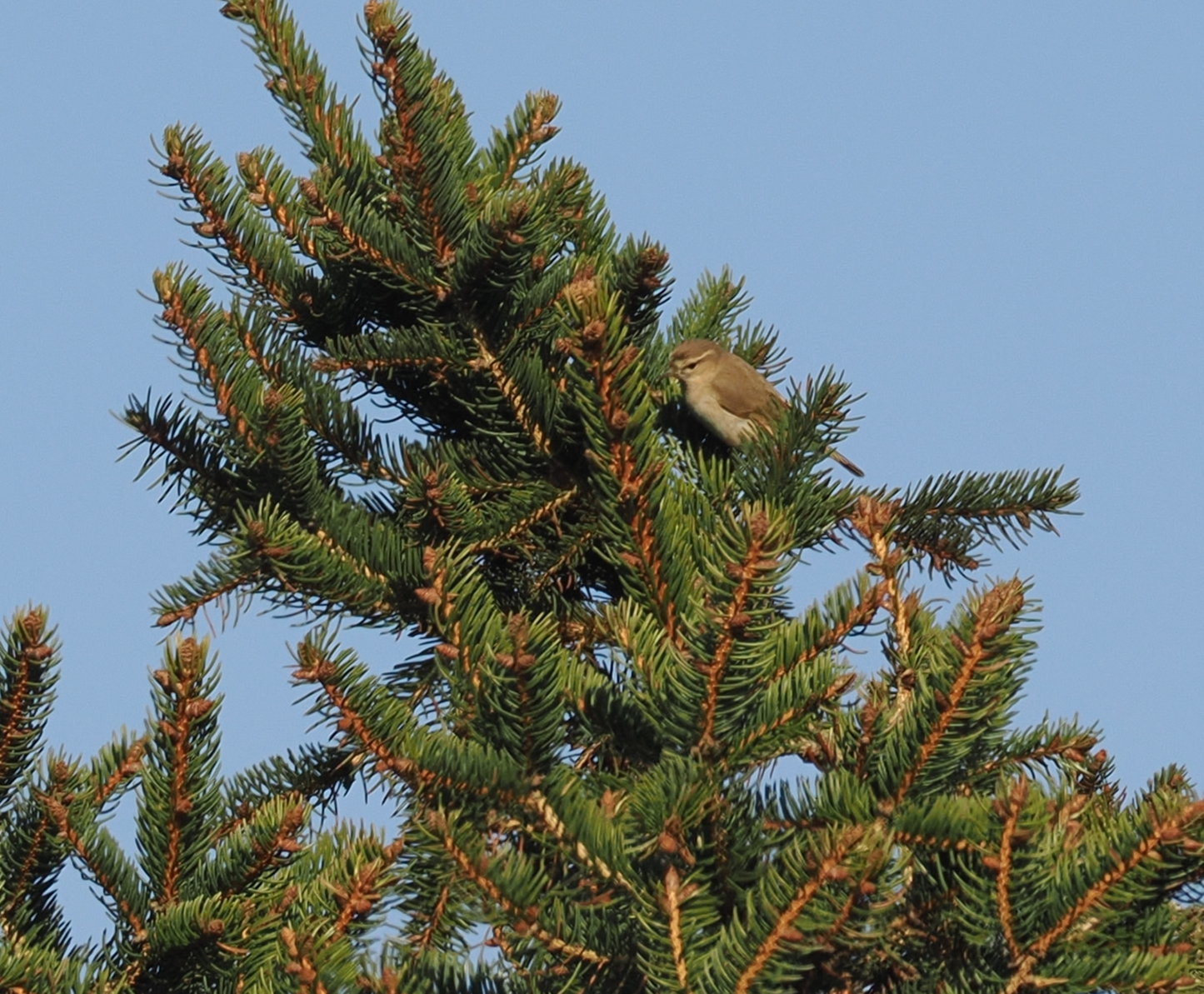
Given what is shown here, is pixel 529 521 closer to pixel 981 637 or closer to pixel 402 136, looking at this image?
pixel 402 136

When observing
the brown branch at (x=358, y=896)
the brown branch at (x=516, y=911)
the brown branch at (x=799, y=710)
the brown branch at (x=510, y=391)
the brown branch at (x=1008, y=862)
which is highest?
the brown branch at (x=510, y=391)

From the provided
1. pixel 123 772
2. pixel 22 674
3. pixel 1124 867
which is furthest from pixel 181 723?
pixel 1124 867

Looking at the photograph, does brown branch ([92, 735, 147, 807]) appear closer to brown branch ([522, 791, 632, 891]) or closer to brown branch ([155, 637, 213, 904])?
brown branch ([155, 637, 213, 904])

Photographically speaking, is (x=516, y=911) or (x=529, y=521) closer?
(x=516, y=911)

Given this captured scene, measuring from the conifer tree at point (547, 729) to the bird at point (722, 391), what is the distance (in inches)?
7.6

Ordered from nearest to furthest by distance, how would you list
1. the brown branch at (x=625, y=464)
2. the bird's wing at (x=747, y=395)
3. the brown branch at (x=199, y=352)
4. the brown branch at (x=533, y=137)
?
the brown branch at (x=625, y=464), the brown branch at (x=199, y=352), the bird's wing at (x=747, y=395), the brown branch at (x=533, y=137)

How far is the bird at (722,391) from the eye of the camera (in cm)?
443

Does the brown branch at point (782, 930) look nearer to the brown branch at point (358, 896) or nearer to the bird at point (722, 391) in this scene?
the brown branch at point (358, 896)

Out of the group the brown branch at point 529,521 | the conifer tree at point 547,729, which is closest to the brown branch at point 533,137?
the conifer tree at point 547,729

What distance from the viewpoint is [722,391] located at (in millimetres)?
4676

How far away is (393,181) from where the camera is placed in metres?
4.45

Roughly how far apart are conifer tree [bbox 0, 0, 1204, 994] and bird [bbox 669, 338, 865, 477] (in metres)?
0.19

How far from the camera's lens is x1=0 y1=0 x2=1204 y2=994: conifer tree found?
9.17ft

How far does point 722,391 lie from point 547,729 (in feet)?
6.25
